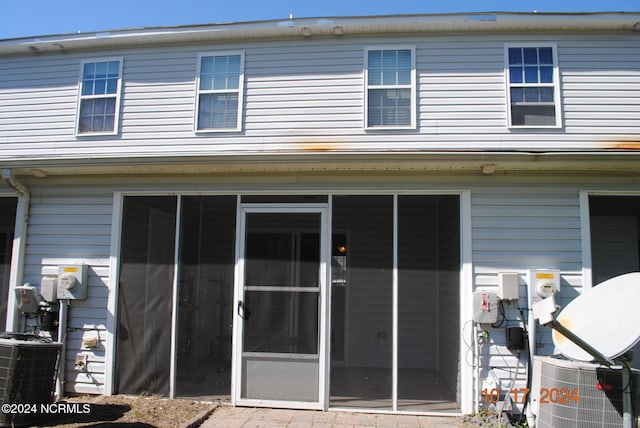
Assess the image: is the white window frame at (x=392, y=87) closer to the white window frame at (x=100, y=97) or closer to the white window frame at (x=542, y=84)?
the white window frame at (x=542, y=84)

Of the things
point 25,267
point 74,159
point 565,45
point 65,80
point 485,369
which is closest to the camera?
point 485,369

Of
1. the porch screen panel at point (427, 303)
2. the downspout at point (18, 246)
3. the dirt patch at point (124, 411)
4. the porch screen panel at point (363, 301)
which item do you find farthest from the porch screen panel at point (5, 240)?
the porch screen panel at point (427, 303)

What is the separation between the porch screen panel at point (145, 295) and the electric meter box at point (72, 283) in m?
0.44

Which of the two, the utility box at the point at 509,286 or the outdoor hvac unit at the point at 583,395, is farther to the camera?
the utility box at the point at 509,286

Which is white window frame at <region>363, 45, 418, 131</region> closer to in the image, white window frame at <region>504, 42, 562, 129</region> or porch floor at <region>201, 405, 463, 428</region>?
white window frame at <region>504, 42, 562, 129</region>

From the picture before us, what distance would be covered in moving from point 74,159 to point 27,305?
6.35 ft

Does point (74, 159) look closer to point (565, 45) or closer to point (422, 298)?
point (422, 298)

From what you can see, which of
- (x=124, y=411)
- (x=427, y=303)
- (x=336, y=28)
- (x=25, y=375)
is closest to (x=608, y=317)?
(x=427, y=303)

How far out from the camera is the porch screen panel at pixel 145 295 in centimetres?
550

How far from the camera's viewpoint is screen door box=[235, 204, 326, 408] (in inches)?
204

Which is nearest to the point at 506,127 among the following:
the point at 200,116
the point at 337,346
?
the point at 337,346

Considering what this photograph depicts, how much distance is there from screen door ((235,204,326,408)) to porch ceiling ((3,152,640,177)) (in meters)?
0.58

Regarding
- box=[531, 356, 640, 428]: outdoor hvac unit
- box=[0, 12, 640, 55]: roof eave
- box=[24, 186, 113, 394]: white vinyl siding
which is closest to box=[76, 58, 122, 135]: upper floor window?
box=[0, 12, 640, 55]: roof eave

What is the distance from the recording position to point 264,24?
6.56m
